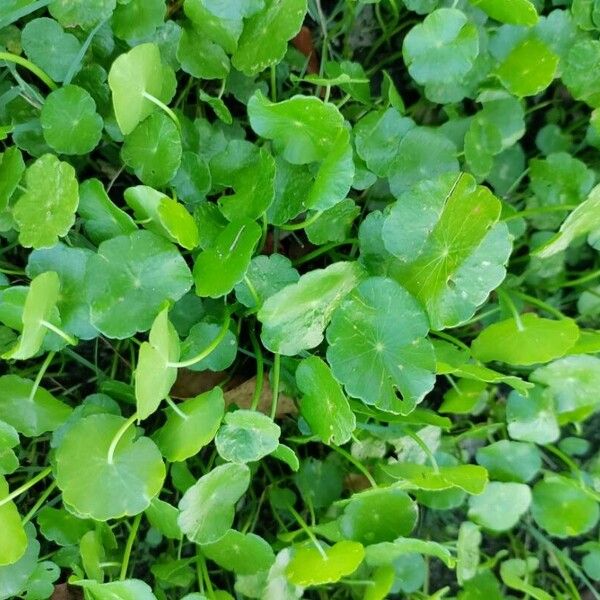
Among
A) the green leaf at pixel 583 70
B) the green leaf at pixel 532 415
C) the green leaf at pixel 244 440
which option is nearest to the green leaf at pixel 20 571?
the green leaf at pixel 244 440

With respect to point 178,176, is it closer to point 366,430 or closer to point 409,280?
point 409,280

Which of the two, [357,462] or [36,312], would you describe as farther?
[357,462]

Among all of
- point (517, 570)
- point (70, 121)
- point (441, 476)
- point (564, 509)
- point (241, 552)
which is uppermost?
point (70, 121)

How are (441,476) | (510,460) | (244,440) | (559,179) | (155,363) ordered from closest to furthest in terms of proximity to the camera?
(155,363)
(244,440)
(441,476)
(559,179)
(510,460)

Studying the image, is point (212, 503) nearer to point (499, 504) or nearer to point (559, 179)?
point (499, 504)

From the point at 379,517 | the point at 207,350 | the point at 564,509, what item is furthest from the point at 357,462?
the point at 564,509

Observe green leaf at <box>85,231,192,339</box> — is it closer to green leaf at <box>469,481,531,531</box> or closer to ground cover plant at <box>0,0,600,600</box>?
ground cover plant at <box>0,0,600,600</box>
